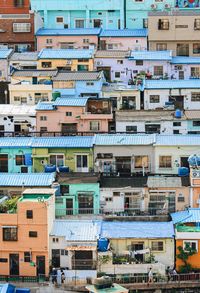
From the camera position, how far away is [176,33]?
56250mm

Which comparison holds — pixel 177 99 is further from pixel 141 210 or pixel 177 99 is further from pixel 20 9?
pixel 20 9

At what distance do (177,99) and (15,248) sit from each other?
48.3 feet

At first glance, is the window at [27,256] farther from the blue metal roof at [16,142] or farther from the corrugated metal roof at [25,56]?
the corrugated metal roof at [25,56]

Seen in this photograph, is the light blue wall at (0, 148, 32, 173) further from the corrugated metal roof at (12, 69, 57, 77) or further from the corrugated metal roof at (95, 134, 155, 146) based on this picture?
the corrugated metal roof at (12, 69, 57, 77)

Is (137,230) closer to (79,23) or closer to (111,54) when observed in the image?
(111,54)

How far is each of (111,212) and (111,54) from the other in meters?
14.5

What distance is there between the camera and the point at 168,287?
3875cm

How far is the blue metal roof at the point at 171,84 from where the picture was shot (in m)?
50.3

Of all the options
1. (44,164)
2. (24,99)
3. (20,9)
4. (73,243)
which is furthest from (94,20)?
(73,243)

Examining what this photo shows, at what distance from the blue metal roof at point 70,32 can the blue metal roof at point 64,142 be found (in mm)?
13633

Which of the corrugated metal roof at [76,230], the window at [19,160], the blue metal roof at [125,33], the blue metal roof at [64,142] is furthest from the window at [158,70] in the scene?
the corrugated metal roof at [76,230]

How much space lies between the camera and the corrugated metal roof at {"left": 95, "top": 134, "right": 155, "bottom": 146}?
4472cm

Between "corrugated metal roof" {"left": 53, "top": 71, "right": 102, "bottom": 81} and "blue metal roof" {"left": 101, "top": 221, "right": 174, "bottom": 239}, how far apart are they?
12.1m

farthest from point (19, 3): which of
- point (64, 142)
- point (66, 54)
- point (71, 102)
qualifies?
point (64, 142)
